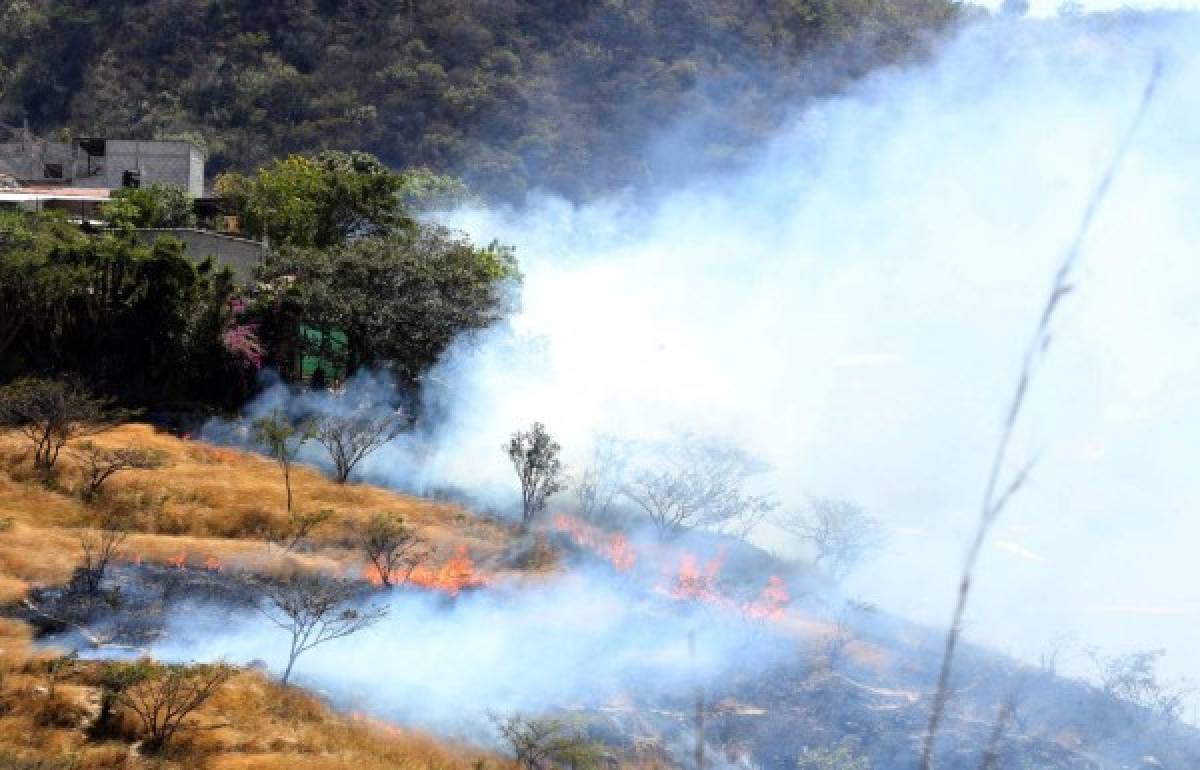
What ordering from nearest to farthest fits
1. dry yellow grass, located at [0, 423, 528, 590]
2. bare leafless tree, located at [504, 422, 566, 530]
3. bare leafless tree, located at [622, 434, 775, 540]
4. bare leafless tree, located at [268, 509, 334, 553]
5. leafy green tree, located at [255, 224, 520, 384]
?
dry yellow grass, located at [0, 423, 528, 590], bare leafless tree, located at [268, 509, 334, 553], bare leafless tree, located at [504, 422, 566, 530], bare leafless tree, located at [622, 434, 775, 540], leafy green tree, located at [255, 224, 520, 384]

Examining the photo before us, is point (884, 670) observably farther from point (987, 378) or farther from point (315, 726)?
point (987, 378)

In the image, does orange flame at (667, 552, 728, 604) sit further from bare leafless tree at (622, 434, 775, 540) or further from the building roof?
the building roof

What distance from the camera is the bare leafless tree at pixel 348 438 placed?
2431cm

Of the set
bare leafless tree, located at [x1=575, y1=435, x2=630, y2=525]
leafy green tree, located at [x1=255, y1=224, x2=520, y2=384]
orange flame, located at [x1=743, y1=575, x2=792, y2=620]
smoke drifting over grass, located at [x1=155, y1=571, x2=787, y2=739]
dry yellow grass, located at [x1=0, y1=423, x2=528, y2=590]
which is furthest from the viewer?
leafy green tree, located at [x1=255, y1=224, x2=520, y2=384]

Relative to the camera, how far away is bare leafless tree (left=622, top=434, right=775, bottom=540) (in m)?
23.4

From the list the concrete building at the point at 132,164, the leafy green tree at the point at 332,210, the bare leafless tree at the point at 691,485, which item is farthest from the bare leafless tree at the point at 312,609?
the concrete building at the point at 132,164

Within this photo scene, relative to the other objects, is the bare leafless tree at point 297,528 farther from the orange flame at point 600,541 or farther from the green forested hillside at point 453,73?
the green forested hillside at point 453,73

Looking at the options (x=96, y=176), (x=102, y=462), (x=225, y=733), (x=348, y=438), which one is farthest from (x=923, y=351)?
(x=96, y=176)

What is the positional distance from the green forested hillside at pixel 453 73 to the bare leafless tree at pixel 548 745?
5703 cm

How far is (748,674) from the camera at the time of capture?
57.4ft

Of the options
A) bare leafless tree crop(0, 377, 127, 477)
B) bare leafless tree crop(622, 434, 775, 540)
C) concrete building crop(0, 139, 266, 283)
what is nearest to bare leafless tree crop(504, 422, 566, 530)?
bare leafless tree crop(622, 434, 775, 540)

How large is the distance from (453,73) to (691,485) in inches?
2490

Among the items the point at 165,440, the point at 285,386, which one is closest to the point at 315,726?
the point at 165,440

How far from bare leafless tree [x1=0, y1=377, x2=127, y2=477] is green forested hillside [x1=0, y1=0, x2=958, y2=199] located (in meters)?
47.4
